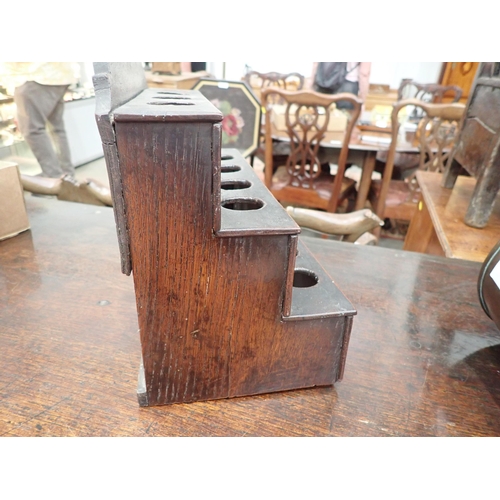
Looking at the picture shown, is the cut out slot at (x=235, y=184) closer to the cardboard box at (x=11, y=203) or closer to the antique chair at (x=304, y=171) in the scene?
the cardboard box at (x=11, y=203)

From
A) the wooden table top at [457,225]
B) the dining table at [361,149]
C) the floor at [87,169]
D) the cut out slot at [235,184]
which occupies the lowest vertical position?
the floor at [87,169]

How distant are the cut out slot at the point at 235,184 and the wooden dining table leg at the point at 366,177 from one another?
63.1 inches

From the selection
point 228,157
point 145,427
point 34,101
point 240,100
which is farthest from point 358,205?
point 145,427

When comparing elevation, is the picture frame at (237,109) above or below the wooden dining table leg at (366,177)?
above

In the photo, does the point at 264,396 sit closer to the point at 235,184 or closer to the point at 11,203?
the point at 235,184

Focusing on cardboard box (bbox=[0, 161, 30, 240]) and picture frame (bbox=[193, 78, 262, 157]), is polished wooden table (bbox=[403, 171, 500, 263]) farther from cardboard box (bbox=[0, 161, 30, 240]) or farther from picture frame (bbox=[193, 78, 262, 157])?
picture frame (bbox=[193, 78, 262, 157])

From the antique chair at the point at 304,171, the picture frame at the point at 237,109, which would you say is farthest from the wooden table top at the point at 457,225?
the picture frame at the point at 237,109

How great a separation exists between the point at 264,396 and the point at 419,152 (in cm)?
184

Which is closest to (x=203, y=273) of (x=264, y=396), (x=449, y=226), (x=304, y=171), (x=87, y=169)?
(x=264, y=396)

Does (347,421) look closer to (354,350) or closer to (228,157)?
(354,350)

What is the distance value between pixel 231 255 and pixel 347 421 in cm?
24

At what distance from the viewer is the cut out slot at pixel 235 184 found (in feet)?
1.79

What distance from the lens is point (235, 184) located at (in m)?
0.55

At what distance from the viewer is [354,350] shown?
1.78ft
